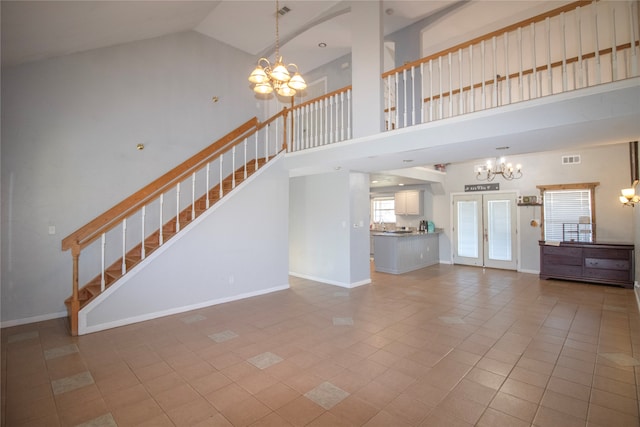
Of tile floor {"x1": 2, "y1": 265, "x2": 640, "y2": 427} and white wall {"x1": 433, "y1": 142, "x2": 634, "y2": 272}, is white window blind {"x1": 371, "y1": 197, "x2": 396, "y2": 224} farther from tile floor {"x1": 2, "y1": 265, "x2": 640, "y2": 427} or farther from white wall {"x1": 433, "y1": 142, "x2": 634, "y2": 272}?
tile floor {"x1": 2, "y1": 265, "x2": 640, "y2": 427}

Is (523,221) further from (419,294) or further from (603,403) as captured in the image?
→ (603,403)

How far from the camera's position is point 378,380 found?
107 inches

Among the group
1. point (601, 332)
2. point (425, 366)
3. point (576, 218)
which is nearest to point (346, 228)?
point (425, 366)

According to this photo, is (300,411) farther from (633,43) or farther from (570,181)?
(570,181)

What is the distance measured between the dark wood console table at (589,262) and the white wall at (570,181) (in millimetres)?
637

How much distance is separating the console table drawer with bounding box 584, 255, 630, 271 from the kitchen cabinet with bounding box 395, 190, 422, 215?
13.6 ft

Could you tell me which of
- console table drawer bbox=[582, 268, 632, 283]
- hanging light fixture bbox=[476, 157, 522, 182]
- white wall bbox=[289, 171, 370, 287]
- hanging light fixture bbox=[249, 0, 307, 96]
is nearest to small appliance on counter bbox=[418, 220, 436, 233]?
hanging light fixture bbox=[476, 157, 522, 182]

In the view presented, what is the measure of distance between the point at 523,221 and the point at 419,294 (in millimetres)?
4245

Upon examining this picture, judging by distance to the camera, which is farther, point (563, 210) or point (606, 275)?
point (563, 210)

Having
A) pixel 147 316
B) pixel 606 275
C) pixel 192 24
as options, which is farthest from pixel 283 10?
pixel 606 275

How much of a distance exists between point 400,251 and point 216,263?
4588mm

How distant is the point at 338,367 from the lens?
2953 mm

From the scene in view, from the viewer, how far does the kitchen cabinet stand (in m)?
9.48

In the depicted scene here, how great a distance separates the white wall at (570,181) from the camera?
6.60 meters
